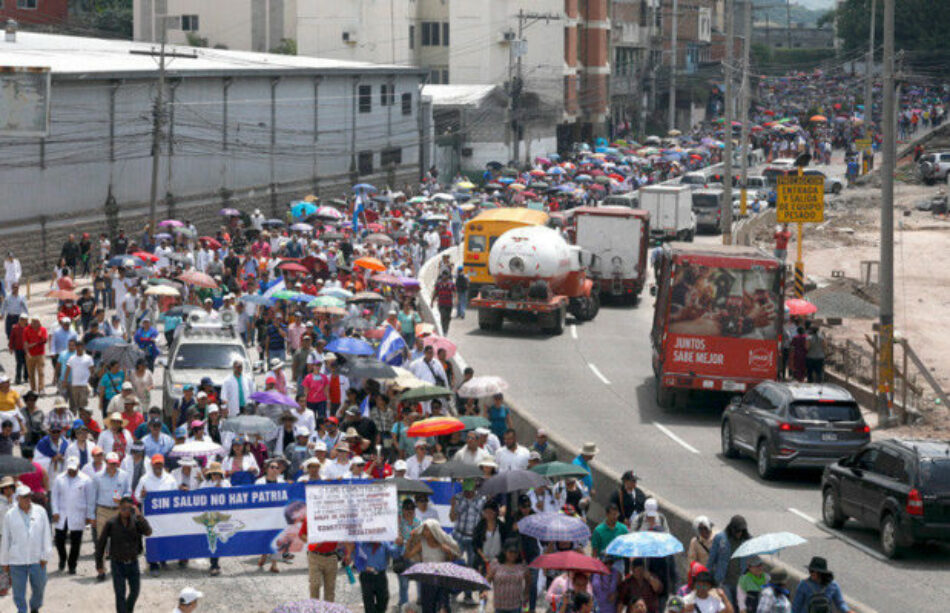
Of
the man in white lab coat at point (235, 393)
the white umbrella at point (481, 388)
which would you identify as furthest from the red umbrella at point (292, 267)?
the white umbrella at point (481, 388)

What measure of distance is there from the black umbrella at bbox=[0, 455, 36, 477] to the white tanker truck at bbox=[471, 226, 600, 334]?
22.6 m

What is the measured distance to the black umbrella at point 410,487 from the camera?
653 inches

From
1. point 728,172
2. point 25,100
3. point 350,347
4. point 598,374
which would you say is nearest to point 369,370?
point 350,347

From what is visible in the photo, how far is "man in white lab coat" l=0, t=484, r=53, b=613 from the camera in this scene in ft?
51.8

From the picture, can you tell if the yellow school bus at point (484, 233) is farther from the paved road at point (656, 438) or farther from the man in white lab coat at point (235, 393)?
the man in white lab coat at point (235, 393)

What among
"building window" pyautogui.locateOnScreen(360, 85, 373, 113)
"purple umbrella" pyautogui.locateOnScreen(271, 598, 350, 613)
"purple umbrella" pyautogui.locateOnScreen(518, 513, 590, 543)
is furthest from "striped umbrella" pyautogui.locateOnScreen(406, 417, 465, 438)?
"building window" pyautogui.locateOnScreen(360, 85, 373, 113)

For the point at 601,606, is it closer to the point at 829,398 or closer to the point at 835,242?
the point at 829,398

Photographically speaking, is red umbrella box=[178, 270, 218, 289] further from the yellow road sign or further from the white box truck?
the white box truck

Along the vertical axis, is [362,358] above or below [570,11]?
below

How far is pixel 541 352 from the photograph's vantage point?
3788cm

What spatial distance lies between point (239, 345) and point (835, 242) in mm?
44477

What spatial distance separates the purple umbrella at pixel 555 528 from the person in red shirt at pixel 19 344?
1524 centimetres

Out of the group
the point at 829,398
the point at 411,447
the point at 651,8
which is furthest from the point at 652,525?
the point at 651,8

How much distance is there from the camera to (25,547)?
51.8 feet
